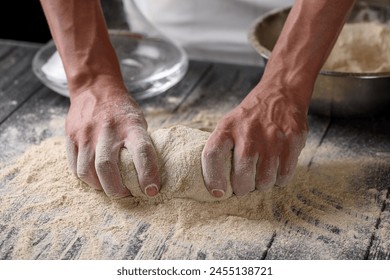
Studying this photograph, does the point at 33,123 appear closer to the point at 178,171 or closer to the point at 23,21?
the point at 178,171

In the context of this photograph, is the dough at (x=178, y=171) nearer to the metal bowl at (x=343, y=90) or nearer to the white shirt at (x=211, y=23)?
the metal bowl at (x=343, y=90)

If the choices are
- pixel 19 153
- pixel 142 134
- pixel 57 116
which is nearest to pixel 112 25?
pixel 57 116

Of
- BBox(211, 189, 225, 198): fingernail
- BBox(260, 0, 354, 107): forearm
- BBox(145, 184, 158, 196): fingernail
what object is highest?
BBox(260, 0, 354, 107): forearm

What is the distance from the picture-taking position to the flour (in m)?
1.86

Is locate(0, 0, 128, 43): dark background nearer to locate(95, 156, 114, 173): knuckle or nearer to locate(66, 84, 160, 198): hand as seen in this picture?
locate(66, 84, 160, 198): hand

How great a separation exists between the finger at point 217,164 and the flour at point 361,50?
0.58 meters

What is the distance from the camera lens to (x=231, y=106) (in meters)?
1.89

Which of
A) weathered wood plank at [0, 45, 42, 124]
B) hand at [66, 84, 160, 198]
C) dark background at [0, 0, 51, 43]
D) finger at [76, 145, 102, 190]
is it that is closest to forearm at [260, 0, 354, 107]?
hand at [66, 84, 160, 198]

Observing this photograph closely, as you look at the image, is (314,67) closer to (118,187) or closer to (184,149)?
(184,149)

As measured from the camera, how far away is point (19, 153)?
5.46ft

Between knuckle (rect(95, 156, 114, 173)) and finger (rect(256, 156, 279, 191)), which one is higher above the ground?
knuckle (rect(95, 156, 114, 173))

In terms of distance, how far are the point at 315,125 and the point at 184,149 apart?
489mm

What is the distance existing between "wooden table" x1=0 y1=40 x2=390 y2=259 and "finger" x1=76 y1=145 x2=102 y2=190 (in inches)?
5.9

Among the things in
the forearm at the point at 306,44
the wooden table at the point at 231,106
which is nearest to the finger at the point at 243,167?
the wooden table at the point at 231,106
